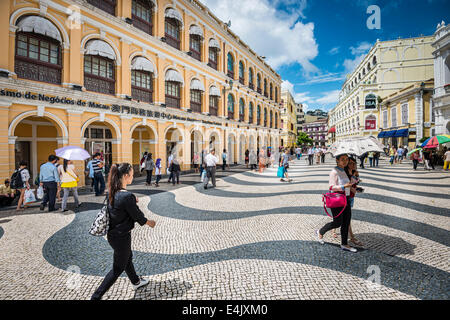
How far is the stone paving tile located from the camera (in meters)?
2.72

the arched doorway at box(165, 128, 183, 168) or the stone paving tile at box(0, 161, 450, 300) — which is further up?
the arched doorway at box(165, 128, 183, 168)

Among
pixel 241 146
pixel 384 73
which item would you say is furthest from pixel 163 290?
pixel 384 73

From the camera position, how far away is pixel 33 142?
1203 centimetres

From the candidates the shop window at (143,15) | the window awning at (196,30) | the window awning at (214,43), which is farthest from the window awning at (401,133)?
the shop window at (143,15)

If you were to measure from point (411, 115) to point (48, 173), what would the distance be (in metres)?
35.4

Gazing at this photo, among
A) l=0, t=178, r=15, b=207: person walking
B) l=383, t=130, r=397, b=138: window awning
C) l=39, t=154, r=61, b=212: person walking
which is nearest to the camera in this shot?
l=39, t=154, r=61, b=212: person walking

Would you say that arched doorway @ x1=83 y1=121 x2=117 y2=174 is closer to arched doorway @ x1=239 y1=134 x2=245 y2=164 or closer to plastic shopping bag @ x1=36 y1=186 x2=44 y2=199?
plastic shopping bag @ x1=36 y1=186 x2=44 y2=199

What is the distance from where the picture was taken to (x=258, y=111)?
30.9 metres

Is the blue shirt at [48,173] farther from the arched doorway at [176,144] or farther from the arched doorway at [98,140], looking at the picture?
the arched doorway at [176,144]

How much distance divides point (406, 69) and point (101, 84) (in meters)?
41.4

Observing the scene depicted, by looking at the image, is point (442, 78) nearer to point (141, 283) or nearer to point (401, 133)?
point (401, 133)

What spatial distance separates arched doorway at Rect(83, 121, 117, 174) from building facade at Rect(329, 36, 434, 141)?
1050 inches

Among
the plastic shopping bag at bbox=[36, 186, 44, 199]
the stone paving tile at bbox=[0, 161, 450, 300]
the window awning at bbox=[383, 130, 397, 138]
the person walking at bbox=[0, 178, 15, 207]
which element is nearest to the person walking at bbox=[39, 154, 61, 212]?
the stone paving tile at bbox=[0, 161, 450, 300]

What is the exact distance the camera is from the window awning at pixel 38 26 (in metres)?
8.45
